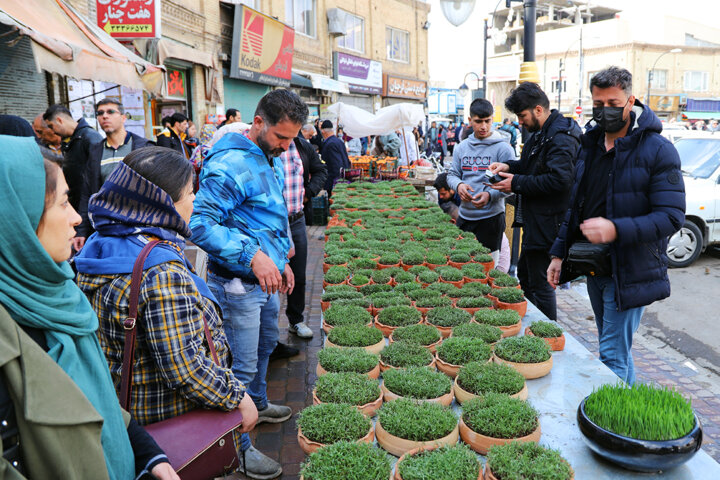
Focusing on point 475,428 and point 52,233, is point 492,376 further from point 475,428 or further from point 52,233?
point 52,233

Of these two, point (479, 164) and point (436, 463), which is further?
point (479, 164)

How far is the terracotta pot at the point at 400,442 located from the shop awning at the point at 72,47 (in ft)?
15.4

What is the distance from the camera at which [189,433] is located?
190 cm

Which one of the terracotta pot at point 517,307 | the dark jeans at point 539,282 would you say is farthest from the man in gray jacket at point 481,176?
the terracotta pot at point 517,307

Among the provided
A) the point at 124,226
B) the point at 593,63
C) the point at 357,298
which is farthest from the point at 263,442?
the point at 593,63

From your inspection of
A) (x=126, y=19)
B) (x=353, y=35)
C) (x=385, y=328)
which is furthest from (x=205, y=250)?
(x=353, y=35)

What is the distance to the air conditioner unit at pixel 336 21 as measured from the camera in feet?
73.3

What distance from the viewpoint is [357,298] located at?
378cm

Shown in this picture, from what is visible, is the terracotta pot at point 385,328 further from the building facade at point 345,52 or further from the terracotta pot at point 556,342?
the building facade at point 345,52

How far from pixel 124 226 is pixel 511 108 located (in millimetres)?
3489

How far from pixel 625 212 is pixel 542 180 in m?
1.25

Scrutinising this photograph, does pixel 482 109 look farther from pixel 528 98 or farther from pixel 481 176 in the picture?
pixel 528 98

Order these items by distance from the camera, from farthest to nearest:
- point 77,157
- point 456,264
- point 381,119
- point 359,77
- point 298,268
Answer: point 359,77 → point 381,119 → point 298,268 → point 77,157 → point 456,264

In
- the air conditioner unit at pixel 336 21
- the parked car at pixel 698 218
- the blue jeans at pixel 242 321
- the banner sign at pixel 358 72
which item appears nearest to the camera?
the blue jeans at pixel 242 321
